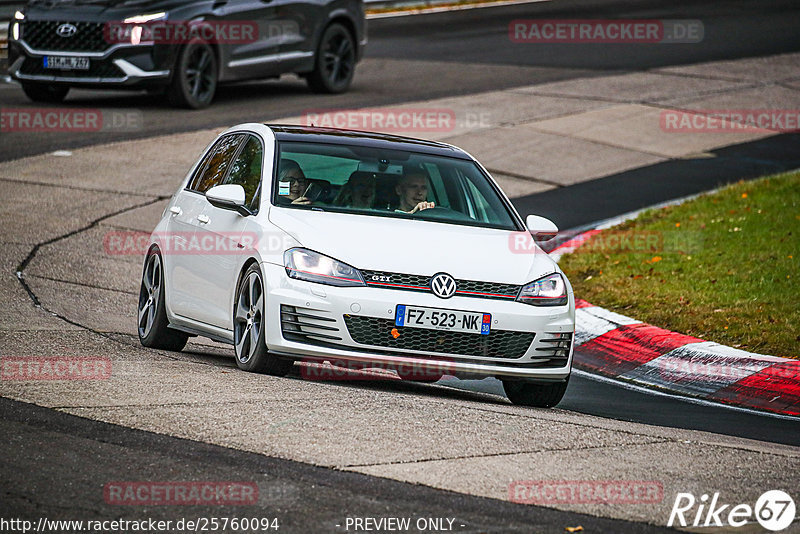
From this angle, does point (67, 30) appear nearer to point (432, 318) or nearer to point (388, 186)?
point (388, 186)

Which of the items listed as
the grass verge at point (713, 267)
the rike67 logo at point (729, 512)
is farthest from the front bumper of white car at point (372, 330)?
the grass verge at point (713, 267)

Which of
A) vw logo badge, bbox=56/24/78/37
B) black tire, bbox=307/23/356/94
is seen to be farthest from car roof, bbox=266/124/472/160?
black tire, bbox=307/23/356/94

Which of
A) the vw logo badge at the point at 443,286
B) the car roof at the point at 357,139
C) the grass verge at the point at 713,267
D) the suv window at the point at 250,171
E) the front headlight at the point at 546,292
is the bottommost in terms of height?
the grass verge at the point at 713,267

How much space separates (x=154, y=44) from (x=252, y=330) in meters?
10.9

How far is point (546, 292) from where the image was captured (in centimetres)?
807

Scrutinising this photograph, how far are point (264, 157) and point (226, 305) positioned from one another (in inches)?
39.4

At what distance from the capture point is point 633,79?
2386cm

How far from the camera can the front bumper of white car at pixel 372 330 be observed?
25.1 ft

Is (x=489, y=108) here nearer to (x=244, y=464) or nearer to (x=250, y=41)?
(x=250, y=41)

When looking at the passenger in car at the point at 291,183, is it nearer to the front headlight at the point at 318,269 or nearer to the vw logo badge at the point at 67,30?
the front headlight at the point at 318,269

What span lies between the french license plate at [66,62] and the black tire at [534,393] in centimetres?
1111

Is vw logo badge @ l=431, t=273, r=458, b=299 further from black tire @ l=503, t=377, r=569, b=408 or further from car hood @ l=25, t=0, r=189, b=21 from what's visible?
→ car hood @ l=25, t=0, r=189, b=21

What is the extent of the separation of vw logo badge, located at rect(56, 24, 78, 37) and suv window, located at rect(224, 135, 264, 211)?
9.58 m

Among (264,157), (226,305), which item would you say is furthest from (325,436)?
(264,157)
